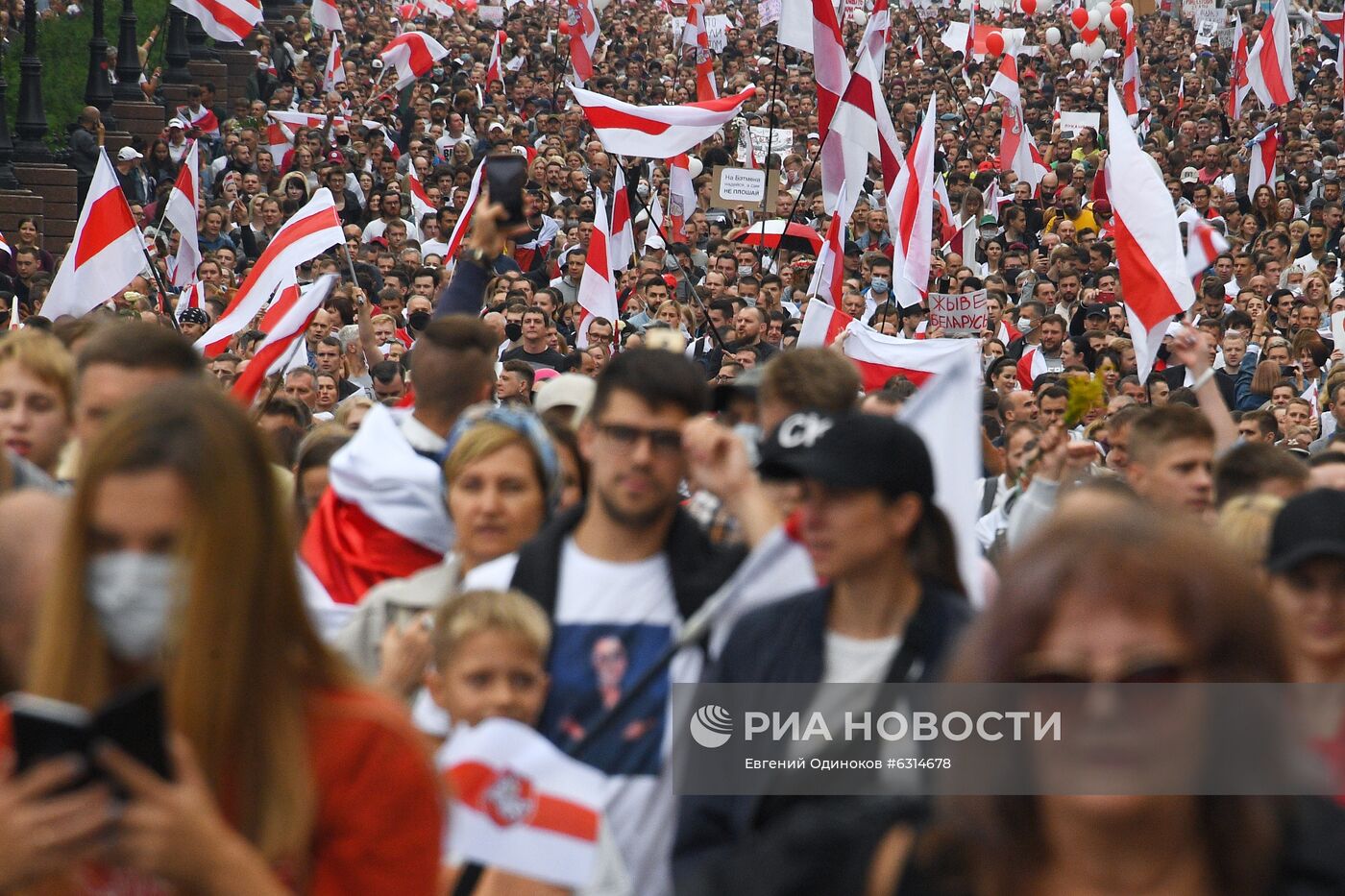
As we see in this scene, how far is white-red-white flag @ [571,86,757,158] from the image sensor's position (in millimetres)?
13281

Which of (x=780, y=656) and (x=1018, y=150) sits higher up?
(x=1018, y=150)

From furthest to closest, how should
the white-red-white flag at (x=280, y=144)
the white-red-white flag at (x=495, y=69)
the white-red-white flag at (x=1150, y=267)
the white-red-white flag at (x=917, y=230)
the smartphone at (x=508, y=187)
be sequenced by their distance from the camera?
the white-red-white flag at (x=495, y=69) → the white-red-white flag at (x=280, y=144) → the white-red-white flag at (x=917, y=230) → the white-red-white flag at (x=1150, y=267) → the smartphone at (x=508, y=187)

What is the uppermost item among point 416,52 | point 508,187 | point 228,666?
point 416,52

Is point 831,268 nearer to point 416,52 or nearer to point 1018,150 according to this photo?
point 1018,150

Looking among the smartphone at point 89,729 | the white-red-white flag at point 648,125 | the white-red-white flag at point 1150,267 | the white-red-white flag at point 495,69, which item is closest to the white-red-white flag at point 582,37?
the white-red-white flag at point 495,69

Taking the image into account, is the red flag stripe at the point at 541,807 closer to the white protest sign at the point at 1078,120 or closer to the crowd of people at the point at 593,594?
the crowd of people at the point at 593,594

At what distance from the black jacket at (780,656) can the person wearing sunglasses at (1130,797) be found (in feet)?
2.90

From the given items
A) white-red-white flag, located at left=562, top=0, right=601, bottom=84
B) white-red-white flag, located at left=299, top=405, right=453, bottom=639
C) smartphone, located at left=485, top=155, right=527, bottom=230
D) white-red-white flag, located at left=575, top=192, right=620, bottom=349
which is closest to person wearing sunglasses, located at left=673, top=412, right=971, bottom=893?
white-red-white flag, located at left=299, top=405, right=453, bottom=639

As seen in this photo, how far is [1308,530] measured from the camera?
11.7 feet

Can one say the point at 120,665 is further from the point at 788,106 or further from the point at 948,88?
the point at 948,88

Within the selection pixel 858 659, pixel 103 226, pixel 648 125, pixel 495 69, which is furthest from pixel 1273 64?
pixel 858 659

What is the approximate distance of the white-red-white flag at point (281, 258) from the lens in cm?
979

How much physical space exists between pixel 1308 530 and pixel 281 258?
7121 mm

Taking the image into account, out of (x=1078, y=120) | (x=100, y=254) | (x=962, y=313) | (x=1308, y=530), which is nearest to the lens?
(x=1308, y=530)
